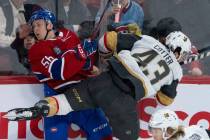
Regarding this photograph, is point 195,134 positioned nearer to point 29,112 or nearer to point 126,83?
point 126,83

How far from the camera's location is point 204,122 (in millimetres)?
5070

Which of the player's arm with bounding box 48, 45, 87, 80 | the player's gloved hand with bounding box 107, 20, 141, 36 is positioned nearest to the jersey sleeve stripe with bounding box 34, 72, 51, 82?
the player's arm with bounding box 48, 45, 87, 80

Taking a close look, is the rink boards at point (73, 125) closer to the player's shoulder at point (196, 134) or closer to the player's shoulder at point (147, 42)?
the player's shoulder at point (147, 42)

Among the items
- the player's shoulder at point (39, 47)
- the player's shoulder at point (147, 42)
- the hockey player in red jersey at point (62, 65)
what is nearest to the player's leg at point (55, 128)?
the hockey player in red jersey at point (62, 65)

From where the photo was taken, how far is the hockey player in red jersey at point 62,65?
458cm

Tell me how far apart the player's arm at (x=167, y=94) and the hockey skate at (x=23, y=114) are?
0.71 meters

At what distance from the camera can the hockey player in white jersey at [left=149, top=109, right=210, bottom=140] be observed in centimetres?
433

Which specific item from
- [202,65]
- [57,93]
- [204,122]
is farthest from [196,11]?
[57,93]

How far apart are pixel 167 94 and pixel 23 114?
84 centimetres

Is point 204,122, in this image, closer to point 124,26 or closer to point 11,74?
point 124,26

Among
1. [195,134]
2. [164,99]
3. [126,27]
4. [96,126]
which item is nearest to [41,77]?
[96,126]

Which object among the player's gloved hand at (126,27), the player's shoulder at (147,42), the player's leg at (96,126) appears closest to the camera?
the player's shoulder at (147,42)

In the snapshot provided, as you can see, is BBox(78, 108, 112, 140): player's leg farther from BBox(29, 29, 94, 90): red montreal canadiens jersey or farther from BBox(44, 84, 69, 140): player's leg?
BBox(29, 29, 94, 90): red montreal canadiens jersey

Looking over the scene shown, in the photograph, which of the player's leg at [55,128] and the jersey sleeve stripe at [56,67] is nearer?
the jersey sleeve stripe at [56,67]
